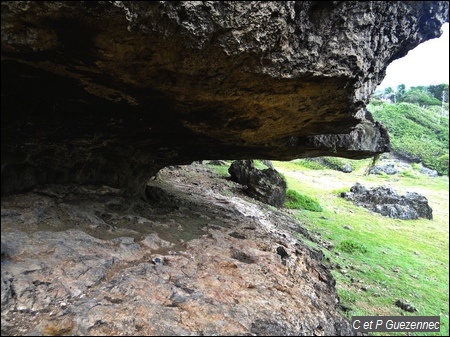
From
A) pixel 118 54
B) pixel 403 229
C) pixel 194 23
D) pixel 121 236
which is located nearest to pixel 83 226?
pixel 121 236

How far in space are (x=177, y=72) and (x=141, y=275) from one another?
14.9 feet

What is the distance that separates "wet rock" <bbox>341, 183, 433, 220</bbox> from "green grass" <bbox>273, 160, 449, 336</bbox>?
101 cm

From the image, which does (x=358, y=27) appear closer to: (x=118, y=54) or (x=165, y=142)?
(x=118, y=54)

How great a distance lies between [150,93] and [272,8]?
3.45 meters

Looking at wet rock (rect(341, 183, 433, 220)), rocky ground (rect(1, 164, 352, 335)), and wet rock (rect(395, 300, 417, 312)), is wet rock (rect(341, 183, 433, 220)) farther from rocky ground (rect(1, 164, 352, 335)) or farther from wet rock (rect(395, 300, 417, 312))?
rocky ground (rect(1, 164, 352, 335))

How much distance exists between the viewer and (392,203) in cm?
3384

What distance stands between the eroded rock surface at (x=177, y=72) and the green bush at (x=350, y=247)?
32.6 ft

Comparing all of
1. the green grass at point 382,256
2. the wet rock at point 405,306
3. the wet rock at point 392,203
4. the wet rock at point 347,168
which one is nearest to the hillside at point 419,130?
the wet rock at point 347,168

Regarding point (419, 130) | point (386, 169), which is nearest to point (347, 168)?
point (386, 169)

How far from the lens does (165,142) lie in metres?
11.3

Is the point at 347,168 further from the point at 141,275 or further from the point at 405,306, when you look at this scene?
the point at 141,275

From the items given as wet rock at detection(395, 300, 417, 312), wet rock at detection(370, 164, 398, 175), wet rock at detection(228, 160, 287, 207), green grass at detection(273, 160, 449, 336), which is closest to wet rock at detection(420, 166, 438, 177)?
wet rock at detection(370, 164, 398, 175)

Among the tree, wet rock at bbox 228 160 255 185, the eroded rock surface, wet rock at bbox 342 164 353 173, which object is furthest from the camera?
the tree

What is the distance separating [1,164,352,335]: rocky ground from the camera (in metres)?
5.53
